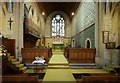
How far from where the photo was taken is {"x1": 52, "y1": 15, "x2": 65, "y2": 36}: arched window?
39.1 metres

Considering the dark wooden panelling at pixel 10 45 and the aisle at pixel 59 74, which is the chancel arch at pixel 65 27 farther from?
the aisle at pixel 59 74

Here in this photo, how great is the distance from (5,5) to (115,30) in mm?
7416

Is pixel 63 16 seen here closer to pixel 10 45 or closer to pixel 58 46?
pixel 58 46

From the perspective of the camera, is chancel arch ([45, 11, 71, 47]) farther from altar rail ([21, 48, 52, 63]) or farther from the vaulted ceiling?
altar rail ([21, 48, 52, 63])

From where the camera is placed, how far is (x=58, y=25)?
3922 cm

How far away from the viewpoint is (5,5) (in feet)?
49.6

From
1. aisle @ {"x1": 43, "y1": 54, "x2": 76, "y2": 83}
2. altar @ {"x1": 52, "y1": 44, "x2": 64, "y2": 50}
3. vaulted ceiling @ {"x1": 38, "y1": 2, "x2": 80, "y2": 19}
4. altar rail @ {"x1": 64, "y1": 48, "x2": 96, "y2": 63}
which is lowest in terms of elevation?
aisle @ {"x1": 43, "y1": 54, "x2": 76, "y2": 83}

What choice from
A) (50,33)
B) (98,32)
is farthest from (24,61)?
(50,33)

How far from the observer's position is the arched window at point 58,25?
39.1 m

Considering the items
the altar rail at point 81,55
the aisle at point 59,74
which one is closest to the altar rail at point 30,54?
the altar rail at point 81,55

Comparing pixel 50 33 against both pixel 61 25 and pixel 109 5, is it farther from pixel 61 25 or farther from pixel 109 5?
pixel 109 5

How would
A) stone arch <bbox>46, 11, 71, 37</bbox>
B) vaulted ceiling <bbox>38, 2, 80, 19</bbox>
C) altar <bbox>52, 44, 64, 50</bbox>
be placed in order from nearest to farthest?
vaulted ceiling <bbox>38, 2, 80, 19</bbox>, altar <bbox>52, 44, 64, 50</bbox>, stone arch <bbox>46, 11, 71, 37</bbox>

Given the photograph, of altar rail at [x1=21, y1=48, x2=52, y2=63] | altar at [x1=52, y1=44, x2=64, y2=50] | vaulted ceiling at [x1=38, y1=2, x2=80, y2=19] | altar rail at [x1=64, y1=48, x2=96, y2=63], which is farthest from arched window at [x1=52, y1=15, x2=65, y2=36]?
altar rail at [x1=21, y1=48, x2=52, y2=63]

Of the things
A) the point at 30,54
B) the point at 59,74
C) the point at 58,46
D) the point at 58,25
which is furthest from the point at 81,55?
the point at 58,25
